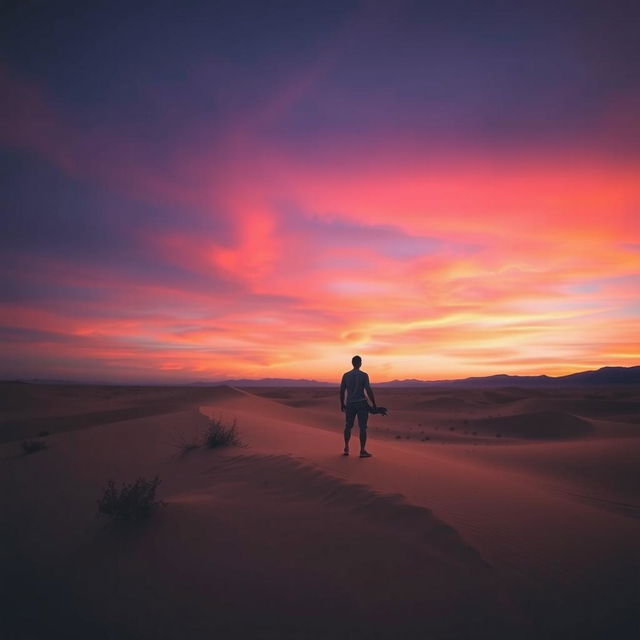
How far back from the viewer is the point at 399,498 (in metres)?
5.32

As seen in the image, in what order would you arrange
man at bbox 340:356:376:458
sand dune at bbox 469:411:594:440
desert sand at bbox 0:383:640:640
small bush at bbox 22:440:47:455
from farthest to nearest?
sand dune at bbox 469:411:594:440, small bush at bbox 22:440:47:455, man at bbox 340:356:376:458, desert sand at bbox 0:383:640:640

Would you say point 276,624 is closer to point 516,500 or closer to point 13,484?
point 516,500

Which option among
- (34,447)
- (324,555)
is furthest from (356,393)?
(34,447)

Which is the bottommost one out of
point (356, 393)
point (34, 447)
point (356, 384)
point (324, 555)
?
point (34, 447)

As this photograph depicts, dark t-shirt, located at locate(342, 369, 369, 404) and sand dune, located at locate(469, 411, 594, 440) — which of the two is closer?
dark t-shirt, located at locate(342, 369, 369, 404)

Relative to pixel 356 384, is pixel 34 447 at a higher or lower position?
lower

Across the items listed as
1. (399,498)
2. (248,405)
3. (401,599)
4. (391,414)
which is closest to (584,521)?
(399,498)

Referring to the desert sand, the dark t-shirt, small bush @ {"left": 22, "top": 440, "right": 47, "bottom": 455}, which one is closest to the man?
the dark t-shirt

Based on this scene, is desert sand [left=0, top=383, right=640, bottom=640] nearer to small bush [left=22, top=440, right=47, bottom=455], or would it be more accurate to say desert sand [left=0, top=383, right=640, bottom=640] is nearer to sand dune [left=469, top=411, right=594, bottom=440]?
small bush [left=22, top=440, right=47, bottom=455]

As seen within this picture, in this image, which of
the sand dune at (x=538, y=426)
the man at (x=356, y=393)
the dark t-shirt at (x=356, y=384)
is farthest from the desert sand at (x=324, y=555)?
the sand dune at (x=538, y=426)

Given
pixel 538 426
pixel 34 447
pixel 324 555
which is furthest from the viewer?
pixel 538 426

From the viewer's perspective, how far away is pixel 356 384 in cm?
878

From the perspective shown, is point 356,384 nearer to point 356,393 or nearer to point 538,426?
point 356,393

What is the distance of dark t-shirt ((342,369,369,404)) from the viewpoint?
28.8 feet
